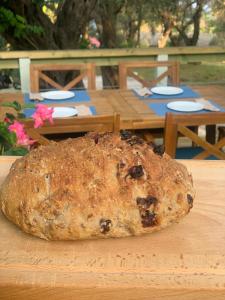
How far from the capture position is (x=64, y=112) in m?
2.03

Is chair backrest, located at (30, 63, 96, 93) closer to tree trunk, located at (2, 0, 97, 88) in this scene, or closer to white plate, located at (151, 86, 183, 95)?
white plate, located at (151, 86, 183, 95)

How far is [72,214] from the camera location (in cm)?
64

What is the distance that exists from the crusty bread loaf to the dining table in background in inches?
48.0

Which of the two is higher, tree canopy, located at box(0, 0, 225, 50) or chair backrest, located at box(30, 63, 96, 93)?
tree canopy, located at box(0, 0, 225, 50)

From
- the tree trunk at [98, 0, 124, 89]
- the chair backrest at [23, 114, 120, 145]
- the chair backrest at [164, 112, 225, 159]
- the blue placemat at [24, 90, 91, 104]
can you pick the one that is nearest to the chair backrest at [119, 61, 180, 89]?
the blue placemat at [24, 90, 91, 104]

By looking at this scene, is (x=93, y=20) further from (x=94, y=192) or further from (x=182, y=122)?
(x=94, y=192)

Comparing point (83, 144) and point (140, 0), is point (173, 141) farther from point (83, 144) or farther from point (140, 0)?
point (140, 0)

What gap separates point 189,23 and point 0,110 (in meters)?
6.77

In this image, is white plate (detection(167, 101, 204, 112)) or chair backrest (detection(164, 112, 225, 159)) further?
white plate (detection(167, 101, 204, 112))

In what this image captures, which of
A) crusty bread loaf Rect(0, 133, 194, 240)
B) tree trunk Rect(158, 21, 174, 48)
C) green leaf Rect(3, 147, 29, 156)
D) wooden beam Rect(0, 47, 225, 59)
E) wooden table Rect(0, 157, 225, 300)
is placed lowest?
tree trunk Rect(158, 21, 174, 48)

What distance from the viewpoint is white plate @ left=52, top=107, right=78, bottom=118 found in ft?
6.51

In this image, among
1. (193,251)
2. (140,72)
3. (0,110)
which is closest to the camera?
(193,251)

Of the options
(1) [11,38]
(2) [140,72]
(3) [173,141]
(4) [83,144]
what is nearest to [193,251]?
(4) [83,144]

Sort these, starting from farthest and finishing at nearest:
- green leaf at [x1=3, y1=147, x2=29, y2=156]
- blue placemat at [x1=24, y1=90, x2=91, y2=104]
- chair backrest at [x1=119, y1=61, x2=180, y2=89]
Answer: chair backrest at [x1=119, y1=61, x2=180, y2=89], blue placemat at [x1=24, y1=90, x2=91, y2=104], green leaf at [x1=3, y1=147, x2=29, y2=156]
